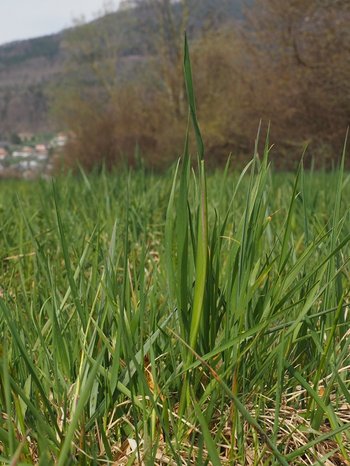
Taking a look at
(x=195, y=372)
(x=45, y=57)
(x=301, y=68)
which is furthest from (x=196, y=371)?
(x=45, y=57)

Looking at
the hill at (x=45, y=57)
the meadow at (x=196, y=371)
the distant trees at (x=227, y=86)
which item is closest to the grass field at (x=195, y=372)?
the meadow at (x=196, y=371)

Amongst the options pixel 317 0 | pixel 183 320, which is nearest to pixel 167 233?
pixel 183 320

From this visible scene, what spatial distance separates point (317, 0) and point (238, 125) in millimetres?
4216

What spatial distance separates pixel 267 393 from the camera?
872 millimetres

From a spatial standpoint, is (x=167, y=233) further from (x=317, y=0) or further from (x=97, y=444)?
(x=317, y=0)

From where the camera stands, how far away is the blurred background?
11.7 metres

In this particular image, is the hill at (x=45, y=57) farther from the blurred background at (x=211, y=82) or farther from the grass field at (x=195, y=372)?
the grass field at (x=195, y=372)

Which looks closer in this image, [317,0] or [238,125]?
[317,0]

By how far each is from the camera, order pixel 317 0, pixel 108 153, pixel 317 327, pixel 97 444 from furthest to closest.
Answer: pixel 108 153, pixel 317 0, pixel 317 327, pixel 97 444

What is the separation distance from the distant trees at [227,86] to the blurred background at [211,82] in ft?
0.10

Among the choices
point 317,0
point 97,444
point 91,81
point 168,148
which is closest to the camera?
point 97,444

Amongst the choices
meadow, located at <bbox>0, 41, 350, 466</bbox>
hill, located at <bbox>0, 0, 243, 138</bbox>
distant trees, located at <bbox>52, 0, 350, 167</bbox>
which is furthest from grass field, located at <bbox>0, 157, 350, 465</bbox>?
hill, located at <bbox>0, 0, 243, 138</bbox>

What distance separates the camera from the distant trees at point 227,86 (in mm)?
11570

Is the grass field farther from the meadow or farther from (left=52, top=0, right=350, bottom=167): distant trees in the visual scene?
(left=52, top=0, right=350, bottom=167): distant trees
